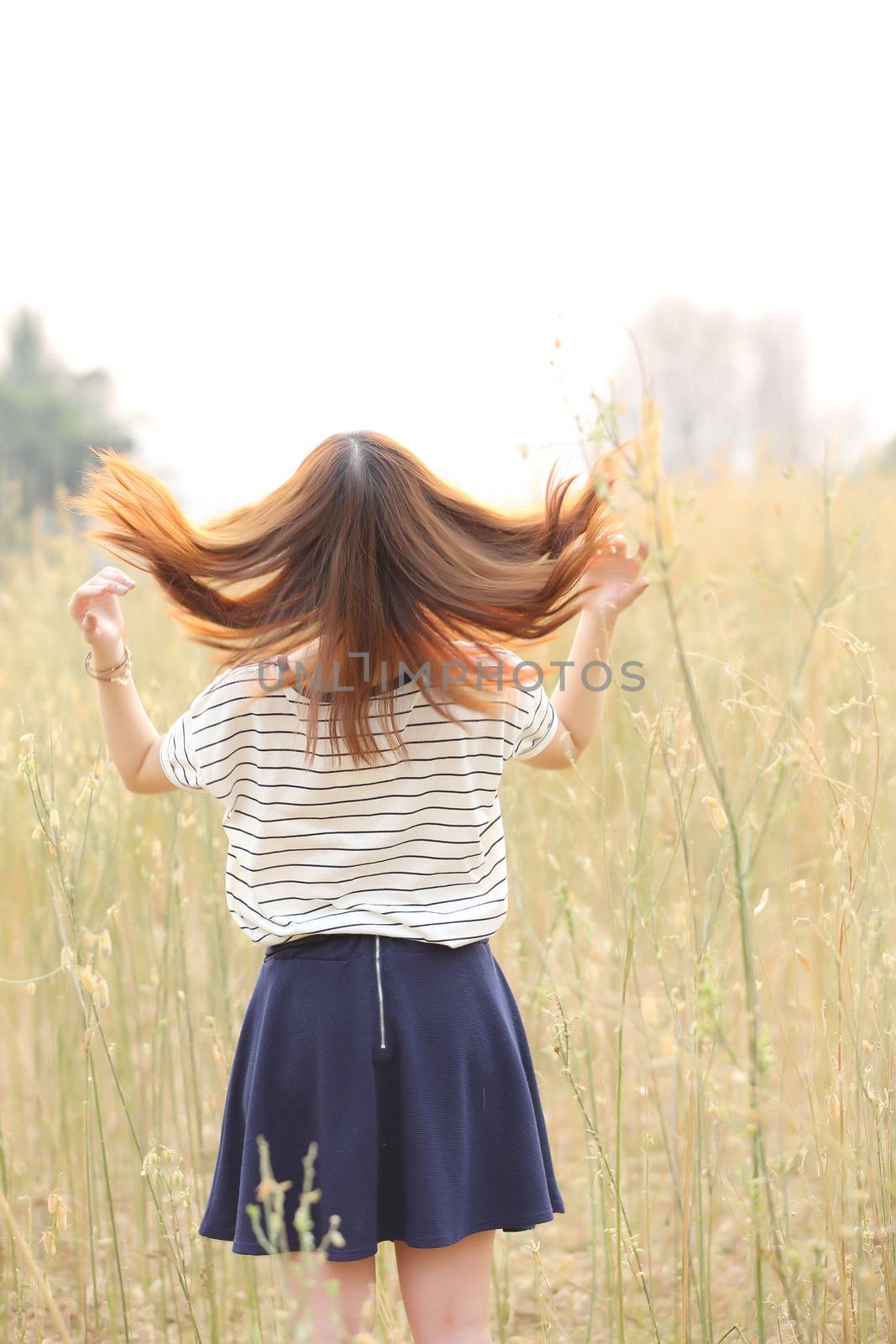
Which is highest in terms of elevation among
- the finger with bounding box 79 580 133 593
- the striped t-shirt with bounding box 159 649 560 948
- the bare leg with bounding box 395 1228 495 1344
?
the finger with bounding box 79 580 133 593

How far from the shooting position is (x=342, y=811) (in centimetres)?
121

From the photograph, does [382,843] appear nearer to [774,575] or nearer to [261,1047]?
[261,1047]

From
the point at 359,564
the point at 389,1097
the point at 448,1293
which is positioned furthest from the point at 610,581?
the point at 448,1293

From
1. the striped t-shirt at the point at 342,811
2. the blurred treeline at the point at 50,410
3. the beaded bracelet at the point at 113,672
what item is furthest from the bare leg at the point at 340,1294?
the blurred treeline at the point at 50,410

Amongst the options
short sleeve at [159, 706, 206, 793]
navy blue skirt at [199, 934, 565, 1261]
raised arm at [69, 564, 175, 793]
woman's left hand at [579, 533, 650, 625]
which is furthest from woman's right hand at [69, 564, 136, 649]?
woman's left hand at [579, 533, 650, 625]

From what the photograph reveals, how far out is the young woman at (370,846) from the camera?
46.0 inches

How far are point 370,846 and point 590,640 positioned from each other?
339mm

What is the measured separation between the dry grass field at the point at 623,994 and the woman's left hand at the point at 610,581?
0.34ft

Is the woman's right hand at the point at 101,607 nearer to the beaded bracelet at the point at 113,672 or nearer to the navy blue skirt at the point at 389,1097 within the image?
the beaded bracelet at the point at 113,672

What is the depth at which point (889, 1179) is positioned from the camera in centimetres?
131

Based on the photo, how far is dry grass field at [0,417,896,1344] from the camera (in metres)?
1.15

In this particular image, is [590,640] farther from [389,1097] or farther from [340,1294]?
[340,1294]

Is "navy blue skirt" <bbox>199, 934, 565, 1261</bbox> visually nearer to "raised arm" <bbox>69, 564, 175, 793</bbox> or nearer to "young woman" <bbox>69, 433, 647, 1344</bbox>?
"young woman" <bbox>69, 433, 647, 1344</bbox>

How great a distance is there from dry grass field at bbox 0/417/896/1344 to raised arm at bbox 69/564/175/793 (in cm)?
7
